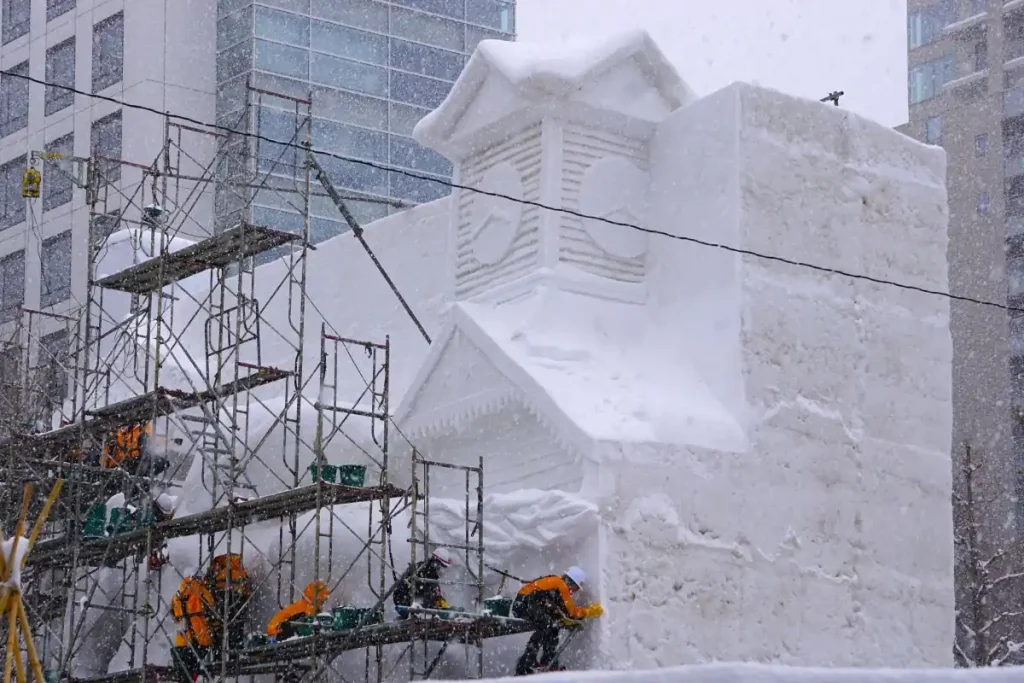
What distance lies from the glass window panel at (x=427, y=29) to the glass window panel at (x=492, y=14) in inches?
30.7

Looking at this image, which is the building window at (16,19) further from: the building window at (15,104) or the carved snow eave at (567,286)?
the carved snow eave at (567,286)

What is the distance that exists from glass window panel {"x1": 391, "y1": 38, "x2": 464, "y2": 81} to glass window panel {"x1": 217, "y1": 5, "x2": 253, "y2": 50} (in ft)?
13.8

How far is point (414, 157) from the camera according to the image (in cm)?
4769

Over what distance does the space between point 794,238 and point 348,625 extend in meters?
6.97

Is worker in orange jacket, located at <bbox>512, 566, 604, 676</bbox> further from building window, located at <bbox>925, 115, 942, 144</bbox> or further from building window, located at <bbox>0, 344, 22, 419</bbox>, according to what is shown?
building window, located at <bbox>925, 115, 942, 144</bbox>

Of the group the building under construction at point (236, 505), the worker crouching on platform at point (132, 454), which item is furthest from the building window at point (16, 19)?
the worker crouching on platform at point (132, 454)

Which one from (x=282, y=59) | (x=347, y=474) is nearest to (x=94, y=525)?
(x=347, y=474)

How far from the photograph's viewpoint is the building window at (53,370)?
27953mm

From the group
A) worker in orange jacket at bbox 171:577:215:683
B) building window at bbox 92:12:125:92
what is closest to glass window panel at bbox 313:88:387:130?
building window at bbox 92:12:125:92

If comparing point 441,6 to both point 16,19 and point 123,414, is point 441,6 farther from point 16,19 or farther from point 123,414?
point 123,414

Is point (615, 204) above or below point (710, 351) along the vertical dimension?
above

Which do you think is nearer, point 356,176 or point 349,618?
point 349,618

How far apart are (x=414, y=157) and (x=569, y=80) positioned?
26.5m

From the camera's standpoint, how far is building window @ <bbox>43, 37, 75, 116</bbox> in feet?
154
